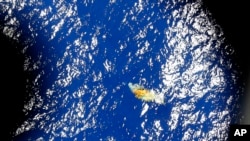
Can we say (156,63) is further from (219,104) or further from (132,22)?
(219,104)

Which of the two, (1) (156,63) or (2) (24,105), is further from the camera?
(1) (156,63)

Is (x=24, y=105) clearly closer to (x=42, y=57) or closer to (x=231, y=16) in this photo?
(x=42, y=57)

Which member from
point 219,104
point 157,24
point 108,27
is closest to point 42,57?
point 108,27

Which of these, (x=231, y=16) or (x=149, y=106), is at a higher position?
(x=231, y=16)

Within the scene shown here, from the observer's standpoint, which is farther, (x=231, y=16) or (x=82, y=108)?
(x=231, y=16)

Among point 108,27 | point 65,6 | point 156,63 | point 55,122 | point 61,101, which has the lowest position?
point 55,122

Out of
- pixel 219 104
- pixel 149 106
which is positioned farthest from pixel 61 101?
pixel 219 104
